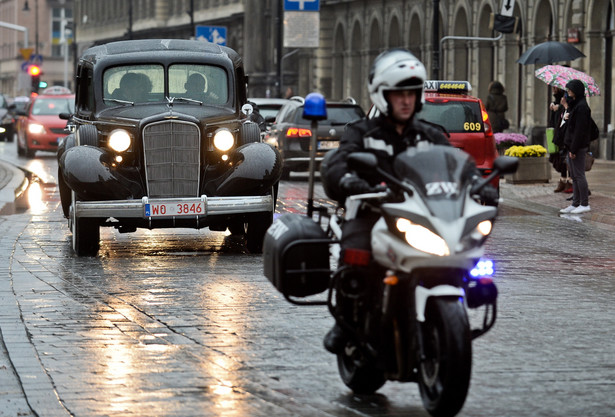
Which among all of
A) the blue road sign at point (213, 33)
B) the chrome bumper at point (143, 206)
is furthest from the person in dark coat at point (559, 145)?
the blue road sign at point (213, 33)

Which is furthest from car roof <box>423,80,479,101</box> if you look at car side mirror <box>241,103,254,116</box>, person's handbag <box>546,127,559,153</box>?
car side mirror <box>241,103,254,116</box>

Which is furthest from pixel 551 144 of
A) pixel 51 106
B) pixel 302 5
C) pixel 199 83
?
pixel 51 106

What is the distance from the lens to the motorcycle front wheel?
6355 millimetres

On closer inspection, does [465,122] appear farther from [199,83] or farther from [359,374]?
[359,374]

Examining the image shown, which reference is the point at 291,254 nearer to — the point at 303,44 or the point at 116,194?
the point at 116,194

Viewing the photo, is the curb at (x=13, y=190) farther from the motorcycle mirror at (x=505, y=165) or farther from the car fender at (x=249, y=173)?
the motorcycle mirror at (x=505, y=165)

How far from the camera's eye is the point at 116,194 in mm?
14188

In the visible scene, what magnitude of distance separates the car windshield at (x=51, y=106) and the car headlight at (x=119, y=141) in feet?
85.2

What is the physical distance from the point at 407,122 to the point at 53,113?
33.8 meters

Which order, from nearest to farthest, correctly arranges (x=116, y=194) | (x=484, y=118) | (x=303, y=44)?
(x=116, y=194)
(x=484, y=118)
(x=303, y=44)

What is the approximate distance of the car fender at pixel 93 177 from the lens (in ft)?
46.3

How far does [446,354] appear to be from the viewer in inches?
251

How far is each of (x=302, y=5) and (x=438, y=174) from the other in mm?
31701

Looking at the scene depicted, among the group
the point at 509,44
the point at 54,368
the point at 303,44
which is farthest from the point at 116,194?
the point at 509,44
